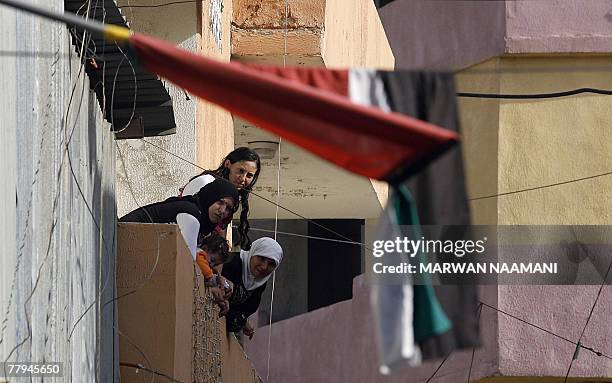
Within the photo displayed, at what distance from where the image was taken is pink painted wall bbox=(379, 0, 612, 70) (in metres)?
→ 14.5

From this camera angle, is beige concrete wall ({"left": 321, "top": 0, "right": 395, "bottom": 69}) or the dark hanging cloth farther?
beige concrete wall ({"left": 321, "top": 0, "right": 395, "bottom": 69})

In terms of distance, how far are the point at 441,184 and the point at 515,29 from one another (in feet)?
33.9

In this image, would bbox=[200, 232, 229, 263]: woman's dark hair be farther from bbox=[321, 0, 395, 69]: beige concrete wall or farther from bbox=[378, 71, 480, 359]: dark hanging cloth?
bbox=[378, 71, 480, 359]: dark hanging cloth

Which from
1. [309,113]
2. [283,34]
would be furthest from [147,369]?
[283,34]

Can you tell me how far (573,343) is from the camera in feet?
46.2

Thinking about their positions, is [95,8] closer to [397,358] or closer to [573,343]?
[397,358]

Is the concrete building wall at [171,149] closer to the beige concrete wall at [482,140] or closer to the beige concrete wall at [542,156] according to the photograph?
the beige concrete wall at [542,156]

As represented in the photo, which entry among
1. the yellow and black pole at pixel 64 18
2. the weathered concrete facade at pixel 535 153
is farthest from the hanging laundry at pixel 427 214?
the weathered concrete facade at pixel 535 153

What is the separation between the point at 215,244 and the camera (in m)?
8.93

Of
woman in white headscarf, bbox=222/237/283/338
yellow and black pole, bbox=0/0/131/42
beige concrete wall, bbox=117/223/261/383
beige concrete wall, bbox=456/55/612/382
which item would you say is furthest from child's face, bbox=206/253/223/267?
beige concrete wall, bbox=456/55/612/382

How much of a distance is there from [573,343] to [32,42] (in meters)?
9.12

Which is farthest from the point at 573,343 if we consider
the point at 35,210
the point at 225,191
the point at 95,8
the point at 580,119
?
the point at 35,210

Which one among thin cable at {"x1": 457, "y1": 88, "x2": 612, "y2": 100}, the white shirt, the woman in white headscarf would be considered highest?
thin cable at {"x1": 457, "y1": 88, "x2": 612, "y2": 100}

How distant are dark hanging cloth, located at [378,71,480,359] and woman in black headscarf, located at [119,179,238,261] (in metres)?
3.67
